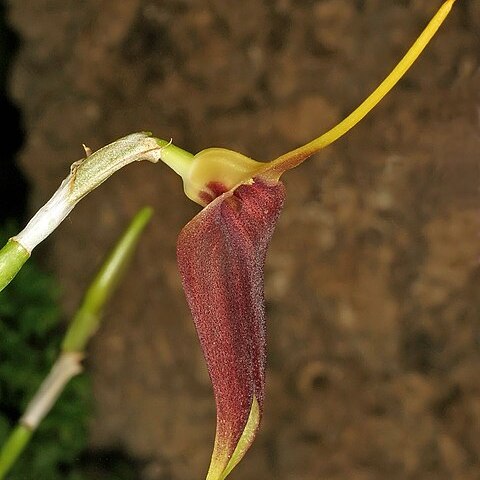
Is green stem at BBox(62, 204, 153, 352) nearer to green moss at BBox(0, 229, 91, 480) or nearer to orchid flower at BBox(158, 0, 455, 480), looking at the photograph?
orchid flower at BBox(158, 0, 455, 480)

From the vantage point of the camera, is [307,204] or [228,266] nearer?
[228,266]

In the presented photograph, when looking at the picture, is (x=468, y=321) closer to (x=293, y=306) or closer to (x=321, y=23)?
(x=293, y=306)

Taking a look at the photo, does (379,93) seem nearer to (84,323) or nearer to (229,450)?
(229,450)

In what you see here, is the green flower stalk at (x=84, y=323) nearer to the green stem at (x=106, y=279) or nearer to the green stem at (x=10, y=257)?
the green stem at (x=106, y=279)

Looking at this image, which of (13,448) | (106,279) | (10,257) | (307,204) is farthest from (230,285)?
(307,204)

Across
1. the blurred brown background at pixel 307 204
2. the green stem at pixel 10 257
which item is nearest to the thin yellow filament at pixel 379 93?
the green stem at pixel 10 257

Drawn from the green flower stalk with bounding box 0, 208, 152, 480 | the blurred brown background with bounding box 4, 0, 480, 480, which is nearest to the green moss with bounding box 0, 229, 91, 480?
the blurred brown background with bounding box 4, 0, 480, 480
